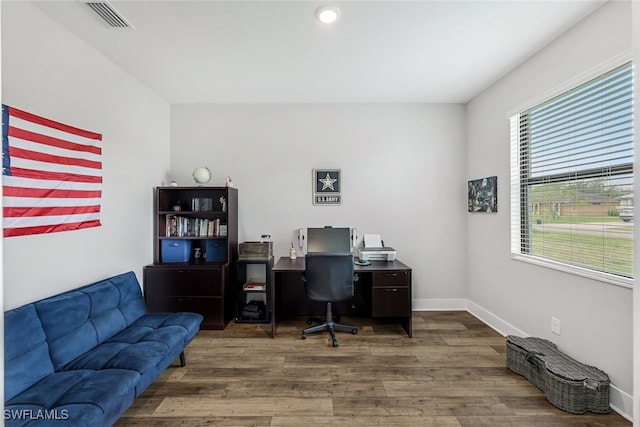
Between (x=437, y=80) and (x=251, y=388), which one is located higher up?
(x=437, y=80)

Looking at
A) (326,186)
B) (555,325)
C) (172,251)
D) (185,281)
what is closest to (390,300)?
(555,325)

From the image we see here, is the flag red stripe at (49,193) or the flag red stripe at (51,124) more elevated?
the flag red stripe at (51,124)

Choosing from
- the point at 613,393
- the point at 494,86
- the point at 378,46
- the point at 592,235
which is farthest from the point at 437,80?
the point at 613,393

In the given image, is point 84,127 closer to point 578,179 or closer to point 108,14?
point 108,14

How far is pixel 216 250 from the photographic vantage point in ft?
12.6

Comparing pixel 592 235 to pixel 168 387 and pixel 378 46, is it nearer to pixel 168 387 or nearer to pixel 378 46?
pixel 378 46

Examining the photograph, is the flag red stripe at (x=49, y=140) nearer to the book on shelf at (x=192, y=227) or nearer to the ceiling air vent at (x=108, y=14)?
the ceiling air vent at (x=108, y=14)

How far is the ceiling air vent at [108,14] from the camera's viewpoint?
7.16ft

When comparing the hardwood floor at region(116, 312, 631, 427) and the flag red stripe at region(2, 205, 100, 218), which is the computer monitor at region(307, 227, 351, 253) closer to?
the hardwood floor at region(116, 312, 631, 427)

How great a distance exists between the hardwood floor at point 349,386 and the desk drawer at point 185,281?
0.48 m

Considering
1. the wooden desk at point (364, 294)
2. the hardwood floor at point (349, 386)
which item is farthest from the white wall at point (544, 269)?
the wooden desk at point (364, 294)

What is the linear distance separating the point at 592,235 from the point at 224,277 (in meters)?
3.38

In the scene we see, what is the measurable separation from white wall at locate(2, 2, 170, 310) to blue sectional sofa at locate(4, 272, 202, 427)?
244 mm

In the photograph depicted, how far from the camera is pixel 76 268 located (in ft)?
8.28
